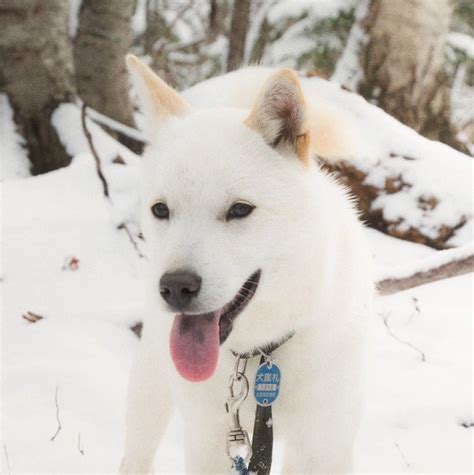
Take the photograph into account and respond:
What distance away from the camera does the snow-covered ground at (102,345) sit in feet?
8.58

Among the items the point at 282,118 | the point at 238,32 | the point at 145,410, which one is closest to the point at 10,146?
the point at 145,410

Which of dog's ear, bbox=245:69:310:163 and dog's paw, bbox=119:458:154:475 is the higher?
dog's ear, bbox=245:69:310:163

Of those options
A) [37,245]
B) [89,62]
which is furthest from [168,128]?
[89,62]

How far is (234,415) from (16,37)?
4.05 meters

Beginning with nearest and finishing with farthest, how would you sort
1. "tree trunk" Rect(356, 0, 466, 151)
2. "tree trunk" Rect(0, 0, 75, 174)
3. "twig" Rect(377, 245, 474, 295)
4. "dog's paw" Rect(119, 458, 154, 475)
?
"dog's paw" Rect(119, 458, 154, 475) → "twig" Rect(377, 245, 474, 295) → "tree trunk" Rect(0, 0, 75, 174) → "tree trunk" Rect(356, 0, 466, 151)

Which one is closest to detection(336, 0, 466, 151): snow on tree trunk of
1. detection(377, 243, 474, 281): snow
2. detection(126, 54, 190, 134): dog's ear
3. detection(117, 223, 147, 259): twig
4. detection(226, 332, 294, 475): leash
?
detection(117, 223, 147, 259): twig

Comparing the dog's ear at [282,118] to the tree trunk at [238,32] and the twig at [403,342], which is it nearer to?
the twig at [403,342]

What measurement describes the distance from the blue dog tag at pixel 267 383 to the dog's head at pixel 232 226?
8 centimetres

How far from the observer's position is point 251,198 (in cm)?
172

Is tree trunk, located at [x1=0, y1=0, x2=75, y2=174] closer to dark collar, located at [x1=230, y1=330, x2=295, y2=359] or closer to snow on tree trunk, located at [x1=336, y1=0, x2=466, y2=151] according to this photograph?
snow on tree trunk, located at [x1=336, y1=0, x2=466, y2=151]

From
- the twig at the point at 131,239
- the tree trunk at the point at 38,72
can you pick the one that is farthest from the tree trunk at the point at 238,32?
the twig at the point at 131,239

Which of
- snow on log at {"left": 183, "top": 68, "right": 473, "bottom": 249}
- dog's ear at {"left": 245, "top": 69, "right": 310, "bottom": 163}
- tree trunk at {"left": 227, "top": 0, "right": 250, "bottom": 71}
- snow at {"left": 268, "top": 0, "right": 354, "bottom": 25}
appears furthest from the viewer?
tree trunk at {"left": 227, "top": 0, "right": 250, "bottom": 71}

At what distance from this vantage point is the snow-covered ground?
2.62 metres

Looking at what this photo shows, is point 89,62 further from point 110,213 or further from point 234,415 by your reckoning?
point 234,415
